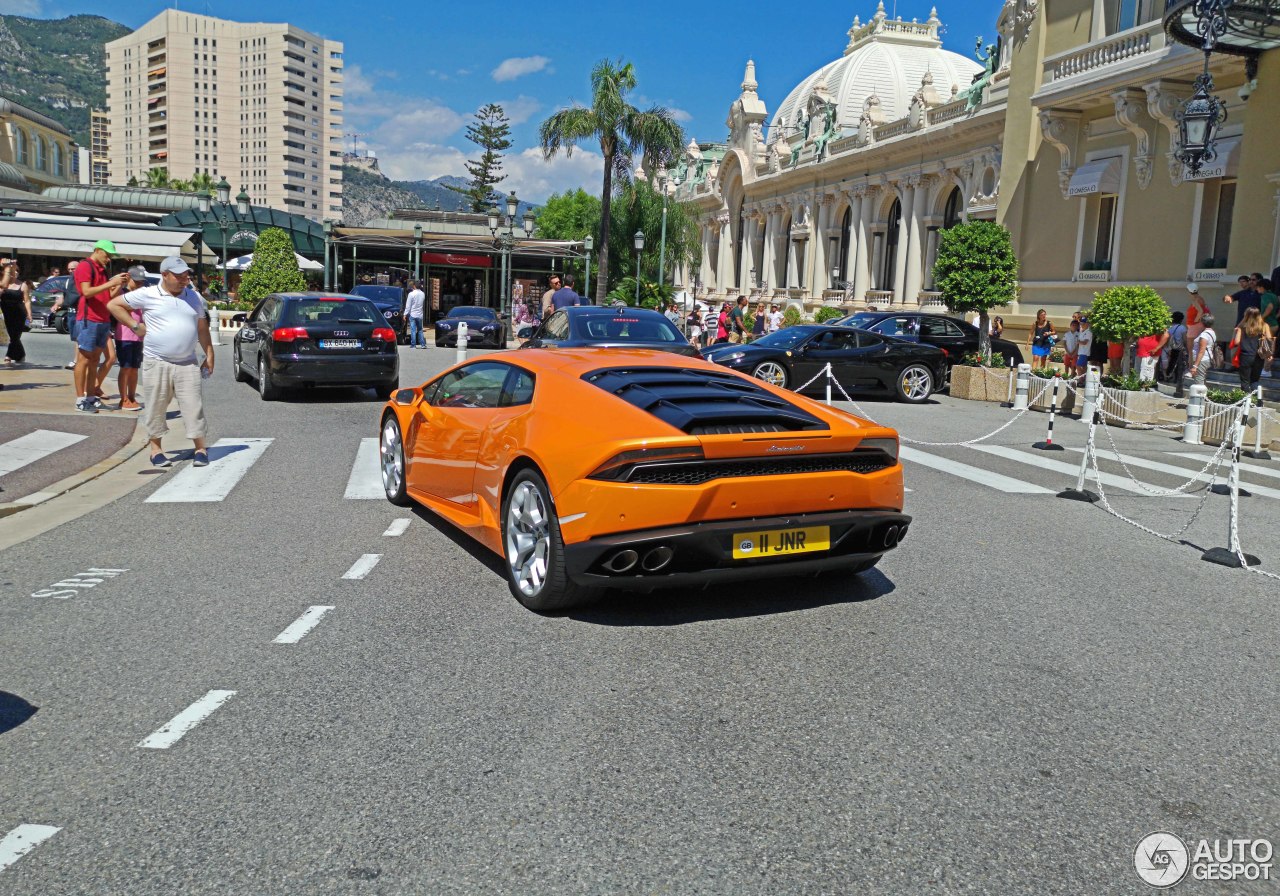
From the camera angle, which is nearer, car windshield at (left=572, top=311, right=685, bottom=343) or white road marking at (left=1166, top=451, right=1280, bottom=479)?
white road marking at (left=1166, top=451, right=1280, bottom=479)

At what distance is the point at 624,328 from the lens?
1418 centimetres

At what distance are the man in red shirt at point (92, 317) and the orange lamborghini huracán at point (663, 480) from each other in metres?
8.22

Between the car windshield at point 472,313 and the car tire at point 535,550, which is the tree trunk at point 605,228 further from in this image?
the car tire at point 535,550

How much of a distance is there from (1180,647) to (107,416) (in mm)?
12158

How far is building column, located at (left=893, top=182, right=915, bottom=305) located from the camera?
147 ft

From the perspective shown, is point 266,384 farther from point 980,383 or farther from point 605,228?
point 605,228

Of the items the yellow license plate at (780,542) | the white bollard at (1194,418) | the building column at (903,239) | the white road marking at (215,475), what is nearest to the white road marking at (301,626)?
the yellow license plate at (780,542)

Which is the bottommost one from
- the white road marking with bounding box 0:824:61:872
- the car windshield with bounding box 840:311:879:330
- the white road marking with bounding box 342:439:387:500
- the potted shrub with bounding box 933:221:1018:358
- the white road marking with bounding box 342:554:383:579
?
the white road marking with bounding box 0:824:61:872

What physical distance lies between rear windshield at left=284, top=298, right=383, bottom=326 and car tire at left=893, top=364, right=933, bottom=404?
30.5ft

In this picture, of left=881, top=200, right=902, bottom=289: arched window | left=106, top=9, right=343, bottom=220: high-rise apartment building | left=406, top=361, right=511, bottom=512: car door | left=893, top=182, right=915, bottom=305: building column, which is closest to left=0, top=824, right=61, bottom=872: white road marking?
left=406, top=361, right=511, bottom=512: car door

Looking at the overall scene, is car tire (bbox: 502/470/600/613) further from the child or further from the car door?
the child

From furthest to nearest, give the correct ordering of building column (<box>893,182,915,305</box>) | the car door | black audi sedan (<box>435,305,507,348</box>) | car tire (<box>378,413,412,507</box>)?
1. building column (<box>893,182,915,305</box>)
2. black audi sedan (<box>435,305,507,348</box>)
3. car tire (<box>378,413,412,507</box>)
4. the car door

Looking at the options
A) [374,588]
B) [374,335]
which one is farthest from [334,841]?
[374,335]

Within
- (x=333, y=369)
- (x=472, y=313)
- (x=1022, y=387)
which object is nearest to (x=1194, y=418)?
(x=1022, y=387)
